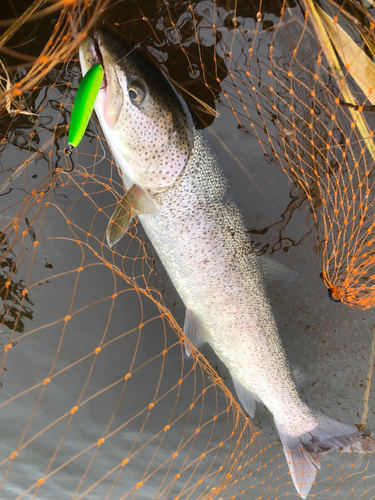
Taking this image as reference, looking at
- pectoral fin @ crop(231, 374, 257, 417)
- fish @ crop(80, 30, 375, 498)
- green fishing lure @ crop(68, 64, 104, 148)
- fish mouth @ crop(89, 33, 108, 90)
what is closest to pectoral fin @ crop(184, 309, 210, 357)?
fish @ crop(80, 30, 375, 498)

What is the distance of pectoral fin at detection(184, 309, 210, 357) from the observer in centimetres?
198

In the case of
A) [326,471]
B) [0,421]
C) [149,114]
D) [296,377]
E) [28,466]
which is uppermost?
[149,114]

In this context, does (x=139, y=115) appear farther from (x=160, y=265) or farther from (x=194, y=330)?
(x=194, y=330)

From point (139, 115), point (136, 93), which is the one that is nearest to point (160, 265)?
point (139, 115)

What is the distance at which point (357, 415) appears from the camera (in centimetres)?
248

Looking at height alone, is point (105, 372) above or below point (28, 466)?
above

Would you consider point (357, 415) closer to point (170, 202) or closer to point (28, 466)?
point (170, 202)

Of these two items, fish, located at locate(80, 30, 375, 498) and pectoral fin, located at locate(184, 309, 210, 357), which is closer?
fish, located at locate(80, 30, 375, 498)

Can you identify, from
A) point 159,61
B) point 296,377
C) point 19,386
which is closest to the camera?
point 159,61

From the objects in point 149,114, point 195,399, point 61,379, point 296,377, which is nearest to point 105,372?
point 61,379

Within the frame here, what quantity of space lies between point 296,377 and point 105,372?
1.43 metres

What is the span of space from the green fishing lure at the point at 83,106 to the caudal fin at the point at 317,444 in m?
2.23

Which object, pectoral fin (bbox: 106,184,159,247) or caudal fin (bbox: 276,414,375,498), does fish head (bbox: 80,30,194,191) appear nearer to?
pectoral fin (bbox: 106,184,159,247)

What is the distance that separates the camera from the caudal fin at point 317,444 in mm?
2209
